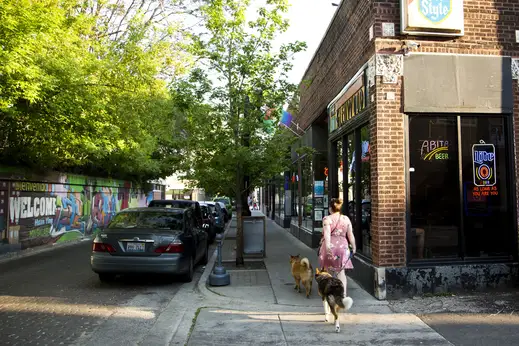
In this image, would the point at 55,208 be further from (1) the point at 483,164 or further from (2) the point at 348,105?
(1) the point at 483,164

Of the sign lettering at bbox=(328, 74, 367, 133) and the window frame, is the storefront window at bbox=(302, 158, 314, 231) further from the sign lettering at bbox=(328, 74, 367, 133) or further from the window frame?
the window frame

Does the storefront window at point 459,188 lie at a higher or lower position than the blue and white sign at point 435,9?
lower

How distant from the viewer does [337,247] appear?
6.12 m

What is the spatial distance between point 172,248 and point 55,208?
32.7ft

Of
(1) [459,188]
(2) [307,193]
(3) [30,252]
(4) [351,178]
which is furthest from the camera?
(2) [307,193]

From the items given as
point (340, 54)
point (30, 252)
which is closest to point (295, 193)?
point (340, 54)

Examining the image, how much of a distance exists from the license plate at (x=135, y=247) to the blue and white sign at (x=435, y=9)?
6305 mm

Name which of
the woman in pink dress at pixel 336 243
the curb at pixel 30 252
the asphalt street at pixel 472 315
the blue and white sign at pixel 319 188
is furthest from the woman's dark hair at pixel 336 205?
the curb at pixel 30 252

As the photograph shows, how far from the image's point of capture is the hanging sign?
7414mm

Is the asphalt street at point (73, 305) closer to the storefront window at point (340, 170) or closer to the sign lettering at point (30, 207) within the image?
the sign lettering at point (30, 207)

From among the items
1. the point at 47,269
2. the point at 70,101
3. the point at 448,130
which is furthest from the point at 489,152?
the point at 47,269

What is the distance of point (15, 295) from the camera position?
7281 mm

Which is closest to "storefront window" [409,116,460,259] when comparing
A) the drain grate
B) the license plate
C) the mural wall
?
the drain grate

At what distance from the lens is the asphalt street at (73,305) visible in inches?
205
